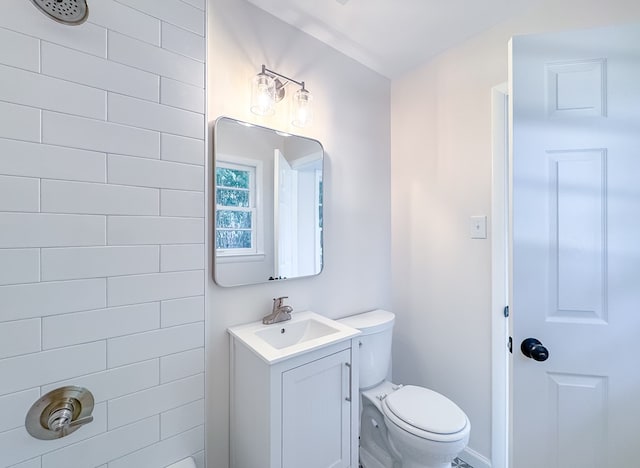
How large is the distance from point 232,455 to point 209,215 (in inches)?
42.4

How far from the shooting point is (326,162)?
5.48 ft

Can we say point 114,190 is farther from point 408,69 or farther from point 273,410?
point 408,69

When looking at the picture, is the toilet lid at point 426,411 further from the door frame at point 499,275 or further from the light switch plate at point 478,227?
the light switch plate at point 478,227

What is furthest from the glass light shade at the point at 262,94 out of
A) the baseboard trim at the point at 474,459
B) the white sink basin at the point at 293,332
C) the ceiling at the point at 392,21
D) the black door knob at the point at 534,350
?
the baseboard trim at the point at 474,459

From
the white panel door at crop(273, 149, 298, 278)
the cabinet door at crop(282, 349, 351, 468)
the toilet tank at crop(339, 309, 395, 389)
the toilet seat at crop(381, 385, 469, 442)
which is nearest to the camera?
the cabinet door at crop(282, 349, 351, 468)

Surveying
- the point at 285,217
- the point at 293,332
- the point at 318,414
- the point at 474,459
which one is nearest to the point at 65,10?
the point at 285,217

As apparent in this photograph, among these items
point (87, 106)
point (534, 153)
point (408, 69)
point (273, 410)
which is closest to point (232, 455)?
point (273, 410)

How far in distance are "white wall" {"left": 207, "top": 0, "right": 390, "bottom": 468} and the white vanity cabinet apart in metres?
0.14

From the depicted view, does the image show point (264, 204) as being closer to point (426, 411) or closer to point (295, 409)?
point (295, 409)

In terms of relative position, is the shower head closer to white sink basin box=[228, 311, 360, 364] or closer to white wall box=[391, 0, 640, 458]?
white sink basin box=[228, 311, 360, 364]

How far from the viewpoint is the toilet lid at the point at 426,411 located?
1.24 meters

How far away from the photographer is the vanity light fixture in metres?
1.32

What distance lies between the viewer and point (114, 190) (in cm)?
95

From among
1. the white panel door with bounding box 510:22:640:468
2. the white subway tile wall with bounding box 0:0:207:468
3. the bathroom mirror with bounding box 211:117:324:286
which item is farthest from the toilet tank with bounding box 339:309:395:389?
the white subway tile wall with bounding box 0:0:207:468
